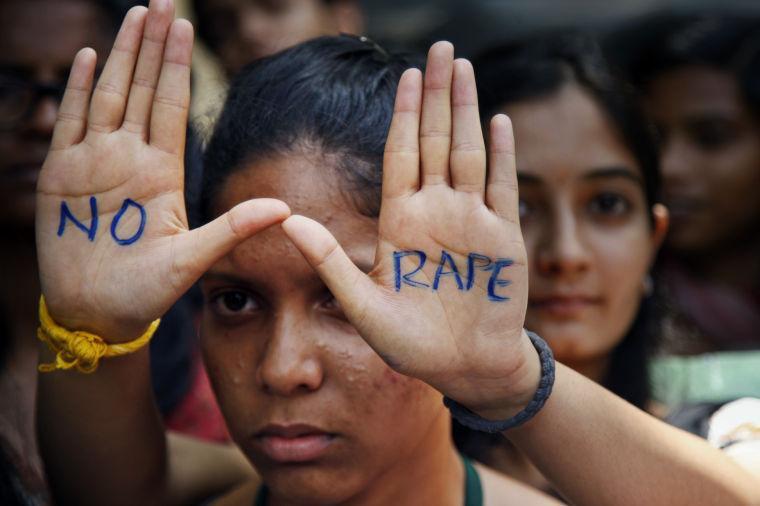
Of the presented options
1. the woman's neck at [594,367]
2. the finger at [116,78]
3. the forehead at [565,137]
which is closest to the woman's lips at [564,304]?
the woman's neck at [594,367]

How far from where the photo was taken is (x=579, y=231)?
2695 mm

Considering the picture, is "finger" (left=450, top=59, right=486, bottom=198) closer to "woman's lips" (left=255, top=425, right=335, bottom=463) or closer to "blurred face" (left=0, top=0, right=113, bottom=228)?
"woman's lips" (left=255, top=425, right=335, bottom=463)

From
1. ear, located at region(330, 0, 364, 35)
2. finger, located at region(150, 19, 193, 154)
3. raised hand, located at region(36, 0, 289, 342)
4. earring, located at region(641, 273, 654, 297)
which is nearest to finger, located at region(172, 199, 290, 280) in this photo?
raised hand, located at region(36, 0, 289, 342)

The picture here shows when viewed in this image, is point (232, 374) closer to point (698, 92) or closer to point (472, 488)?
point (472, 488)

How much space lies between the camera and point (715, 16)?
4.23 metres

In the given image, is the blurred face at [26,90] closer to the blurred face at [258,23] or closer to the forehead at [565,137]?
the blurred face at [258,23]

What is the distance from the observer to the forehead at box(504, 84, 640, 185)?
2709 mm

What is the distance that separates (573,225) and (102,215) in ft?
4.29

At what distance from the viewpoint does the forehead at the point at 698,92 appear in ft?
12.9

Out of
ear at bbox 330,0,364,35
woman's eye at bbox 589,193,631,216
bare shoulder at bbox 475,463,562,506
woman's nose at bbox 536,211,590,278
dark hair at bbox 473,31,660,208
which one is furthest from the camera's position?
ear at bbox 330,0,364,35

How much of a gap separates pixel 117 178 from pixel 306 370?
42 cm

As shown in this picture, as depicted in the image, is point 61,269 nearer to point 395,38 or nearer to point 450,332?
point 450,332

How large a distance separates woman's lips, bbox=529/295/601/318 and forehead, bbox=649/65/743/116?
4.97 ft

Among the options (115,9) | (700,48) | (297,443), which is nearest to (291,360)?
(297,443)
